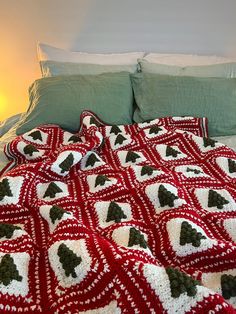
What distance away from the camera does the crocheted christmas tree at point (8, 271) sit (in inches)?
31.4

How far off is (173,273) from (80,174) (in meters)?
0.66

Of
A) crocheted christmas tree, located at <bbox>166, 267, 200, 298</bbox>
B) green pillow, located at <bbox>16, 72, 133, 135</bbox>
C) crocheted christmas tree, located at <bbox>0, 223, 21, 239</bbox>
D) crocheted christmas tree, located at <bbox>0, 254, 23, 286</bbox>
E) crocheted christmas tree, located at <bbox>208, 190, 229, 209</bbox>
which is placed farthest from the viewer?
green pillow, located at <bbox>16, 72, 133, 135</bbox>

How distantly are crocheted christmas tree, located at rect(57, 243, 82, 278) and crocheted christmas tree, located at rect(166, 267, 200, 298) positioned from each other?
206 millimetres

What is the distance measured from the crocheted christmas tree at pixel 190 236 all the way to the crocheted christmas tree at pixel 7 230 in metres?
0.43

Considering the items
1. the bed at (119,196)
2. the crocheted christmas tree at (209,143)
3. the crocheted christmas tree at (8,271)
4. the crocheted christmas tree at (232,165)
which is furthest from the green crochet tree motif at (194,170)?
the crocheted christmas tree at (8,271)

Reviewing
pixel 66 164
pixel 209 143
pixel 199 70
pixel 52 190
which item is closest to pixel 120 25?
pixel 199 70

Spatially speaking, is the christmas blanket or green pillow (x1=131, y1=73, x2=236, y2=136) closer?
the christmas blanket

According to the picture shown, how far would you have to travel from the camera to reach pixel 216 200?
1.10 m

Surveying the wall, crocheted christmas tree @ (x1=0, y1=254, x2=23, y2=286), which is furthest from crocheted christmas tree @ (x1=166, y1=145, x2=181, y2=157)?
the wall

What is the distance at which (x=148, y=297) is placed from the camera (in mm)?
704

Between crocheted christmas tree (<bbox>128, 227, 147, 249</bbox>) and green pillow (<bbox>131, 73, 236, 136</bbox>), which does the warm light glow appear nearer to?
green pillow (<bbox>131, 73, 236, 136</bbox>)

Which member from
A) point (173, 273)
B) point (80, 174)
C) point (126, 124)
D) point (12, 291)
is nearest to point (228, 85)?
point (126, 124)

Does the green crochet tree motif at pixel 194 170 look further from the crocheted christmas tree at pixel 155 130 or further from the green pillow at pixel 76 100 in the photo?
the green pillow at pixel 76 100

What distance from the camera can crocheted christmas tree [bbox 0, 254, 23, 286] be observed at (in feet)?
2.62
